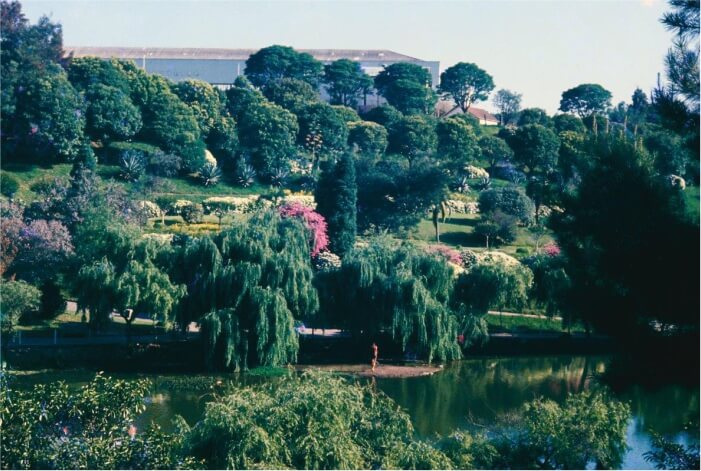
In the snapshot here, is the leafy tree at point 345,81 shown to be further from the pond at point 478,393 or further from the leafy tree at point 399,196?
the pond at point 478,393

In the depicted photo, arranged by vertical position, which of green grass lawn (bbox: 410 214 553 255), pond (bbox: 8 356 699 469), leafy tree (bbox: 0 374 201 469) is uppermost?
green grass lawn (bbox: 410 214 553 255)

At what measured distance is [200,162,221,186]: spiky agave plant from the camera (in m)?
40.1

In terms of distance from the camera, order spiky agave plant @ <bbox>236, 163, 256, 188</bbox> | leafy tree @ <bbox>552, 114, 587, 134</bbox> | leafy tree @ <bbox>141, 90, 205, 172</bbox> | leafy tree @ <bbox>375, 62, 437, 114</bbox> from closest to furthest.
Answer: spiky agave plant @ <bbox>236, 163, 256, 188</bbox>, leafy tree @ <bbox>141, 90, 205, 172</bbox>, leafy tree @ <bbox>552, 114, 587, 134</bbox>, leafy tree @ <bbox>375, 62, 437, 114</bbox>

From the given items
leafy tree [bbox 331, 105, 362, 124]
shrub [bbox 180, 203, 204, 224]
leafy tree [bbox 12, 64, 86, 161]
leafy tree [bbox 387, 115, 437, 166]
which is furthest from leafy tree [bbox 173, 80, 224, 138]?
shrub [bbox 180, 203, 204, 224]

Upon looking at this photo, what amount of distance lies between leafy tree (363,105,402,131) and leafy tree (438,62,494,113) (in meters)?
10.8

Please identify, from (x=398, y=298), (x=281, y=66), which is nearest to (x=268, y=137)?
(x=281, y=66)

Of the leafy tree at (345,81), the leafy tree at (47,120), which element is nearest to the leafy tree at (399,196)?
the leafy tree at (47,120)

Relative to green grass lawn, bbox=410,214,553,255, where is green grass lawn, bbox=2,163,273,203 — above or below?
above

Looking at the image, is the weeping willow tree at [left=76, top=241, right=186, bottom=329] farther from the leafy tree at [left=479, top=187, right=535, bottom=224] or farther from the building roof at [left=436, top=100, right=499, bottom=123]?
the building roof at [left=436, top=100, right=499, bottom=123]

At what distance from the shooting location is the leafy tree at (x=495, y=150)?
151 feet

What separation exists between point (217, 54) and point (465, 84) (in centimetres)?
1735

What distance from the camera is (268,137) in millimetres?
42531

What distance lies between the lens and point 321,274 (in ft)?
82.9

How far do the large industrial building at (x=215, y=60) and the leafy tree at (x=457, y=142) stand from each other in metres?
17.8
